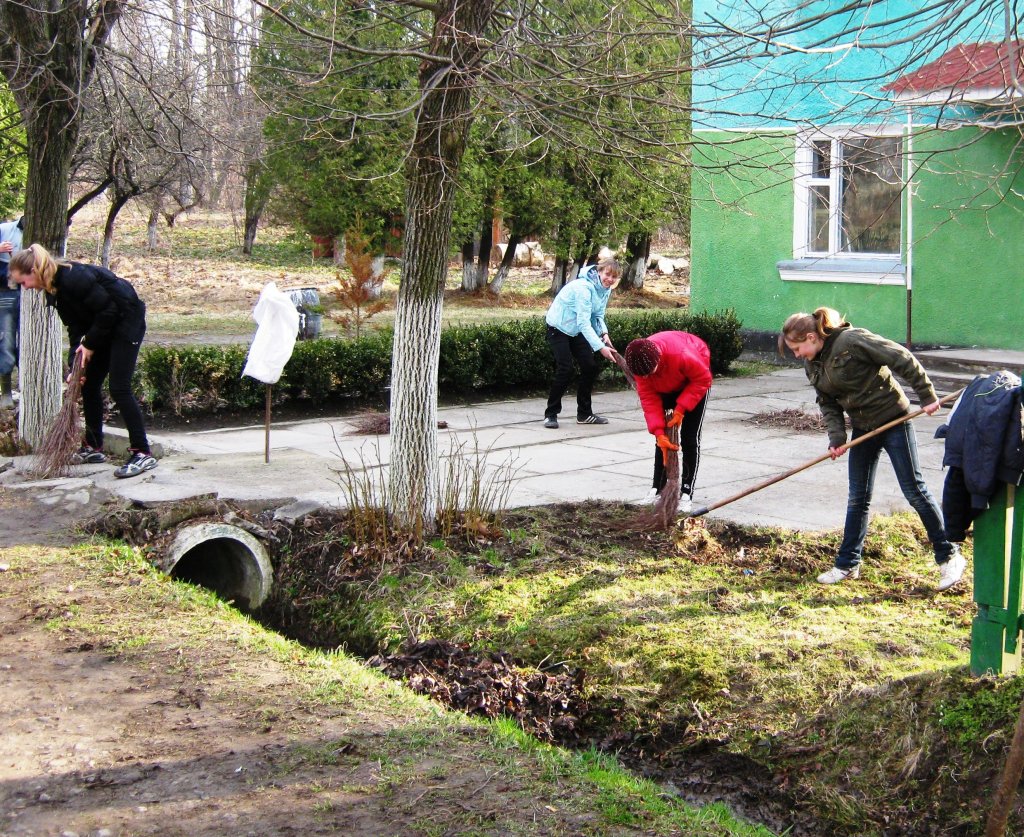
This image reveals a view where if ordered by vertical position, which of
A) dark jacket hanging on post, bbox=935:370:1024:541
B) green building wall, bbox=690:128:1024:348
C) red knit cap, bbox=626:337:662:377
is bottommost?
dark jacket hanging on post, bbox=935:370:1024:541

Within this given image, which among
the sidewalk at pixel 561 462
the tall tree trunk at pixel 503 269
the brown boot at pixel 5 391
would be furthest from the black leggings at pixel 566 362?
the tall tree trunk at pixel 503 269

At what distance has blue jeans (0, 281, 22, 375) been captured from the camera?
412 inches

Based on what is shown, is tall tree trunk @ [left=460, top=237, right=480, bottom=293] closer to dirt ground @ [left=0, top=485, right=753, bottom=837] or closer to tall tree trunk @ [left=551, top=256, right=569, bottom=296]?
tall tree trunk @ [left=551, top=256, right=569, bottom=296]

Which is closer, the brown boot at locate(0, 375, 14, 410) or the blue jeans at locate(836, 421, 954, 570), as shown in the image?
the blue jeans at locate(836, 421, 954, 570)

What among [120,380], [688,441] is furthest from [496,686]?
[120,380]

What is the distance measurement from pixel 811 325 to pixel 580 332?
5127 mm

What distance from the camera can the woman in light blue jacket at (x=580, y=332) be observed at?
400 inches

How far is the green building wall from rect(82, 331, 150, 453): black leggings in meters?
6.85

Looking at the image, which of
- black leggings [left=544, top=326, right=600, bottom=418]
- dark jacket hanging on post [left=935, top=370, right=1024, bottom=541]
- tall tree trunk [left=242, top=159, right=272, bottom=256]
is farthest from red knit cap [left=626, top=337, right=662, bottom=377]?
tall tree trunk [left=242, top=159, right=272, bottom=256]

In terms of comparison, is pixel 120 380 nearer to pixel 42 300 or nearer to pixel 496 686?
pixel 42 300

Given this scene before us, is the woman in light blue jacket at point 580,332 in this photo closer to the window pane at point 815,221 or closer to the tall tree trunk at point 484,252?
the window pane at point 815,221

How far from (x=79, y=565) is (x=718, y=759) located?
3.82m

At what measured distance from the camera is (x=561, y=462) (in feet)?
29.4

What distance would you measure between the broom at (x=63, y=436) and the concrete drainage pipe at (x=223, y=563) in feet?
5.55
